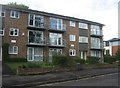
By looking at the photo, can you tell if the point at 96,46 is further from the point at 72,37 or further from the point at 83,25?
the point at 72,37

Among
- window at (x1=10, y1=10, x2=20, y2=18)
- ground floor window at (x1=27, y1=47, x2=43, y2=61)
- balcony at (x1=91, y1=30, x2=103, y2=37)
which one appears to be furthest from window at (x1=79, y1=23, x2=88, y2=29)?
window at (x1=10, y1=10, x2=20, y2=18)

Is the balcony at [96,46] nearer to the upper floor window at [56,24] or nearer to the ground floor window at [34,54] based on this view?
the upper floor window at [56,24]

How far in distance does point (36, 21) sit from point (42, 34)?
245cm

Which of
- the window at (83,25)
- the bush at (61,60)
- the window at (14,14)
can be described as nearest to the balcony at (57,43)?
the window at (83,25)

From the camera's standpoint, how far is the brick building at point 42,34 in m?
31.1

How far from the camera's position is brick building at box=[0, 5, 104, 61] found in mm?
31078

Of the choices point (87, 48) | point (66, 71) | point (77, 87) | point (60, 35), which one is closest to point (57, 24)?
point (60, 35)

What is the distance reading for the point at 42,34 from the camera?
3444cm

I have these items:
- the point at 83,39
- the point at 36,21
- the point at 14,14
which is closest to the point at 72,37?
the point at 83,39

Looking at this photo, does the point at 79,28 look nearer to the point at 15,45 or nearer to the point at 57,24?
the point at 57,24

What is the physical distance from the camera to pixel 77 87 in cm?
1376

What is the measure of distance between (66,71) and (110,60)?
539 inches

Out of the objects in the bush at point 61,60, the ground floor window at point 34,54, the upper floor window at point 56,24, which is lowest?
the bush at point 61,60

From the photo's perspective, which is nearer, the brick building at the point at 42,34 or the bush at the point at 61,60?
the bush at the point at 61,60
